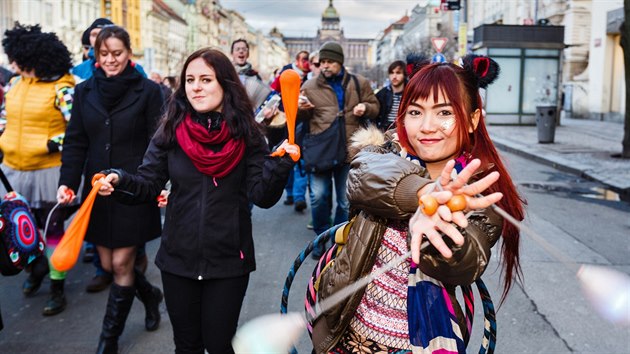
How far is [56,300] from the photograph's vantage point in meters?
5.27

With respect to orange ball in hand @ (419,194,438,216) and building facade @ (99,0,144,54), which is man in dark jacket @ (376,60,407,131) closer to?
orange ball in hand @ (419,194,438,216)

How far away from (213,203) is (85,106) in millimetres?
1640

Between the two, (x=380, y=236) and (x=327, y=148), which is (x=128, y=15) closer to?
(x=327, y=148)

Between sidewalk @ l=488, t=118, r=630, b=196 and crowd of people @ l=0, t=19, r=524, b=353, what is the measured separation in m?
8.47

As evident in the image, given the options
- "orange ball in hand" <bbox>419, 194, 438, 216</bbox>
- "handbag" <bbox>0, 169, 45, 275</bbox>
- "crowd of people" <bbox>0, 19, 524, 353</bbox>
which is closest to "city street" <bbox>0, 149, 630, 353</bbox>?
"crowd of people" <bbox>0, 19, 524, 353</bbox>

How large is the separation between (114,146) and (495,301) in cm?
329

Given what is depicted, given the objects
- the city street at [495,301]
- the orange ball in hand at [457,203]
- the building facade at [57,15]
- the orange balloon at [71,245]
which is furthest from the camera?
the building facade at [57,15]

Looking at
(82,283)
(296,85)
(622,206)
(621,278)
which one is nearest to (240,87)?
(296,85)

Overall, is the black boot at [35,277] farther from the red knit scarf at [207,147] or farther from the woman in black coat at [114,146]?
the red knit scarf at [207,147]

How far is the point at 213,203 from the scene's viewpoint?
3.28 m

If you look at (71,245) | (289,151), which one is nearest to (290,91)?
(289,151)

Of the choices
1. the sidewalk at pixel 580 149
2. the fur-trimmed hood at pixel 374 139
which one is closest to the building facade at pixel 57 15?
the sidewalk at pixel 580 149

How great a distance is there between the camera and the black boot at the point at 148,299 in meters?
4.71

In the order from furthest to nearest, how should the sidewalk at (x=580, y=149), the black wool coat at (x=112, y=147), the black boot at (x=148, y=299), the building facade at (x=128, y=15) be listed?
the building facade at (x=128, y=15) → the sidewalk at (x=580, y=149) → the black boot at (x=148, y=299) → the black wool coat at (x=112, y=147)
